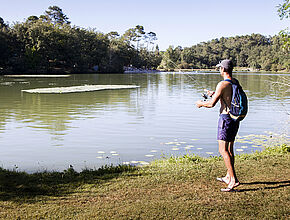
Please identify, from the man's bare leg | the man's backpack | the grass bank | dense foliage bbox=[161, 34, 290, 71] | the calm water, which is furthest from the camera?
dense foliage bbox=[161, 34, 290, 71]

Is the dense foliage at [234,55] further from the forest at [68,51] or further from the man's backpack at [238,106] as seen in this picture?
the man's backpack at [238,106]

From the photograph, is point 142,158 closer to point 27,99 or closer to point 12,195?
point 12,195

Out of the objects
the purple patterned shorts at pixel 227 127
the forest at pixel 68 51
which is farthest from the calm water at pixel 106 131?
the forest at pixel 68 51

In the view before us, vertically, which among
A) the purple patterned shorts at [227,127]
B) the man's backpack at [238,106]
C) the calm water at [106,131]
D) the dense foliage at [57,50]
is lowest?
the calm water at [106,131]

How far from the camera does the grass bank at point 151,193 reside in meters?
4.10

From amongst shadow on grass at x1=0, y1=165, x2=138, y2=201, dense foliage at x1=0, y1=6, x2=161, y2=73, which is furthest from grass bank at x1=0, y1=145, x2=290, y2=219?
dense foliage at x1=0, y1=6, x2=161, y2=73

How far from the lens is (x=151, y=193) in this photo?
188 inches

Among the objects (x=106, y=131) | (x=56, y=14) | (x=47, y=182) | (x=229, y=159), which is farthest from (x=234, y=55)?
(x=47, y=182)

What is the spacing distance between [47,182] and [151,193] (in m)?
1.86

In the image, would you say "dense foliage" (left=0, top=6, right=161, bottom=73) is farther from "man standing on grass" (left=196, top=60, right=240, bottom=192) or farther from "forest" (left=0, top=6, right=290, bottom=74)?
"man standing on grass" (left=196, top=60, right=240, bottom=192)

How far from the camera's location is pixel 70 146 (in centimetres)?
969

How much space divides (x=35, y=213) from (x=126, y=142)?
6.14 meters

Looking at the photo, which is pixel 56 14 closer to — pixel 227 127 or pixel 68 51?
pixel 68 51

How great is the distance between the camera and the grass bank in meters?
4.10
